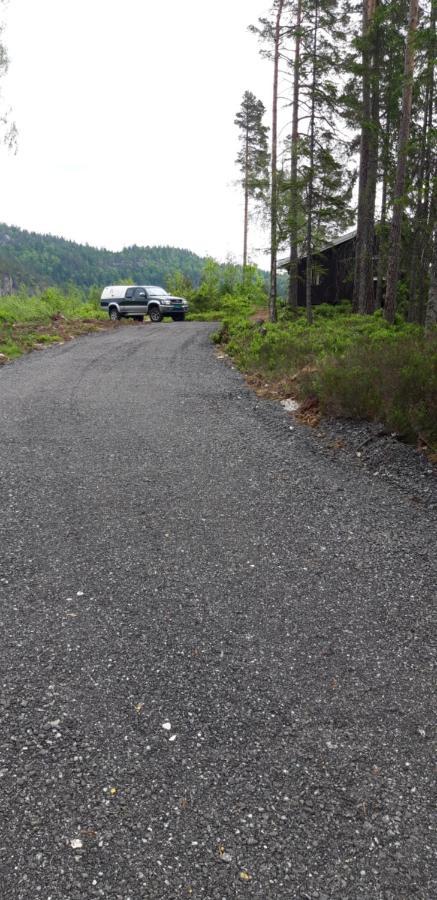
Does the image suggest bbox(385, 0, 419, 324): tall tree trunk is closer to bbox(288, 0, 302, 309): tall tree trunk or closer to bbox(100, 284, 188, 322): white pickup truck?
bbox(288, 0, 302, 309): tall tree trunk

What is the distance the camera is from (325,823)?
237cm

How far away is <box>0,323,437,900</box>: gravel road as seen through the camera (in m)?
2.22

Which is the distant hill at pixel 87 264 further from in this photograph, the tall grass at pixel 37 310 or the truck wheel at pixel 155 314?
the truck wheel at pixel 155 314

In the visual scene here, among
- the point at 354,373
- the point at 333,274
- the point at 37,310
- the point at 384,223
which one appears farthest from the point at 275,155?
the point at 354,373

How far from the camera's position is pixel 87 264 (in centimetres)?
18638

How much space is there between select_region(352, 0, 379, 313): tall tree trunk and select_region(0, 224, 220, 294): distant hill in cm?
14205

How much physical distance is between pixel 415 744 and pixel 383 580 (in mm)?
1602

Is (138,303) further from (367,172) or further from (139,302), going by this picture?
(367,172)

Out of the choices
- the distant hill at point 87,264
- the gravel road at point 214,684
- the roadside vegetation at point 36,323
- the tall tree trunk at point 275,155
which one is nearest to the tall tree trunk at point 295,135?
the tall tree trunk at point 275,155

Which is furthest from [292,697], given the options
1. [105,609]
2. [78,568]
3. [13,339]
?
[13,339]

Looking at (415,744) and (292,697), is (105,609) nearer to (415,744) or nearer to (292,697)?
(292,697)

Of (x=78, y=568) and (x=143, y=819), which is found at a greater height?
(x=78, y=568)

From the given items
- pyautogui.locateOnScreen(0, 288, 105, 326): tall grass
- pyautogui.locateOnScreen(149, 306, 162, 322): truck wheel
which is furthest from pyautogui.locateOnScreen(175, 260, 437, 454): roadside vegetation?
pyautogui.locateOnScreen(149, 306, 162, 322): truck wheel

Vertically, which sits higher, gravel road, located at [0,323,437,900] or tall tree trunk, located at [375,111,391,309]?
tall tree trunk, located at [375,111,391,309]
